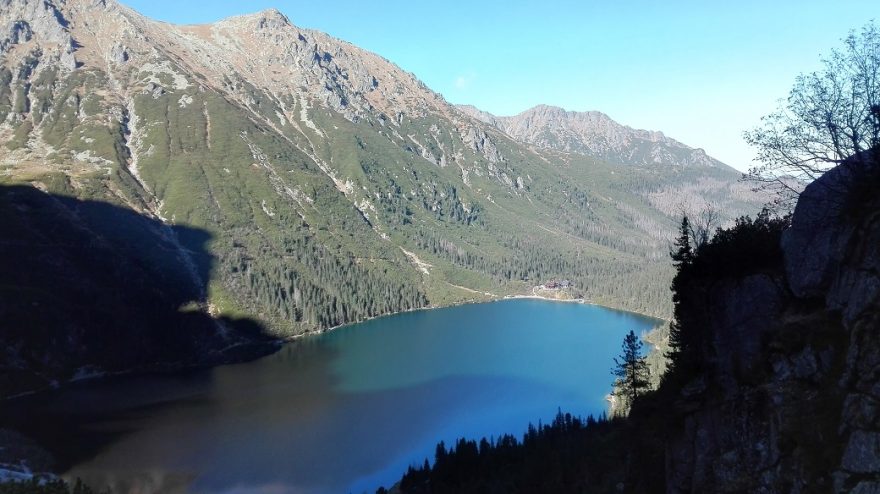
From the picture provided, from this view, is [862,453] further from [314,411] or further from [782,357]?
[314,411]

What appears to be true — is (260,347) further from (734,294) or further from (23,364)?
(734,294)

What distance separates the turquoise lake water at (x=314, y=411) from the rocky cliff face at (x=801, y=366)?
2672 inches

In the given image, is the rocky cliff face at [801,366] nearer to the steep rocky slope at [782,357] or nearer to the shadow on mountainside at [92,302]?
the steep rocky slope at [782,357]

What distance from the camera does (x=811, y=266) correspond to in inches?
885

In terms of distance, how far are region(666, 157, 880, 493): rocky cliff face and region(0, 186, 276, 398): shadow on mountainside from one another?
467 ft

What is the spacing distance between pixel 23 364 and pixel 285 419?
225ft

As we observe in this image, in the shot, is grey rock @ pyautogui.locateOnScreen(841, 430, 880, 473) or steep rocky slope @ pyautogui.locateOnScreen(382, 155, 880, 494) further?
steep rocky slope @ pyautogui.locateOnScreen(382, 155, 880, 494)

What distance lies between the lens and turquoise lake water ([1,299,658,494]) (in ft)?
283

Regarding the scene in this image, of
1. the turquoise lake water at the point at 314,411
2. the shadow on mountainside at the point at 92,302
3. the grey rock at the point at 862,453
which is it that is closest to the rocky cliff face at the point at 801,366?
the grey rock at the point at 862,453

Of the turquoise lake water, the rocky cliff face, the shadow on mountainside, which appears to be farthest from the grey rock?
the shadow on mountainside

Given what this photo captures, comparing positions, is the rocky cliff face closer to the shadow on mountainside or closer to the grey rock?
the grey rock

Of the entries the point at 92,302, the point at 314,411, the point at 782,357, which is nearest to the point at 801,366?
the point at 782,357

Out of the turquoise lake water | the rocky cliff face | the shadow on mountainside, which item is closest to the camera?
the rocky cliff face

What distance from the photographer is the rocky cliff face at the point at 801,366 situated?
57.9 feet
